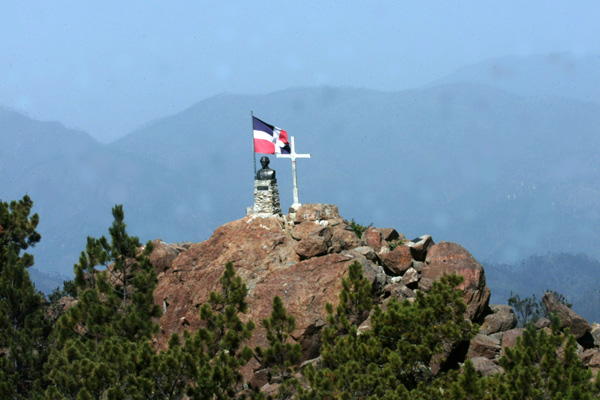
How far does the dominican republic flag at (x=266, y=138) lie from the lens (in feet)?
113

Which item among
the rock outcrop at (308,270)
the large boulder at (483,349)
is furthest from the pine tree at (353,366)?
the large boulder at (483,349)

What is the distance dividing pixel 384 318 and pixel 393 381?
6.86 feet

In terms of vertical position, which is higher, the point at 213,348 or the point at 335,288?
the point at 335,288

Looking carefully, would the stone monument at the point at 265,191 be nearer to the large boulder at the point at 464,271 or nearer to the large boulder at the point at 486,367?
the large boulder at the point at 464,271

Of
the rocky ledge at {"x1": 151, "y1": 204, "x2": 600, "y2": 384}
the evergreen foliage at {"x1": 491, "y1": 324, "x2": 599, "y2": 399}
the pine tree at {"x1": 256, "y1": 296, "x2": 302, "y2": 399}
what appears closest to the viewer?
the evergreen foliage at {"x1": 491, "y1": 324, "x2": 599, "y2": 399}

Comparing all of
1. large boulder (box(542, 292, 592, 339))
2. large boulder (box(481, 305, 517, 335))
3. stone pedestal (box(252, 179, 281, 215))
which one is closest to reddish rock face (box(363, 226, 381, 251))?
stone pedestal (box(252, 179, 281, 215))

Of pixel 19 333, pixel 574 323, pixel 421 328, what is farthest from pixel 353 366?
pixel 19 333

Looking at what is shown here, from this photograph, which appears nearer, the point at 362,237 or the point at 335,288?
the point at 335,288

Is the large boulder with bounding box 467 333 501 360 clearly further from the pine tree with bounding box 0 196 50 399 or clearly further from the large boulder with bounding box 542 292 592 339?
the pine tree with bounding box 0 196 50 399

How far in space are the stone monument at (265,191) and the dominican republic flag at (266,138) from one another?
147 centimetres

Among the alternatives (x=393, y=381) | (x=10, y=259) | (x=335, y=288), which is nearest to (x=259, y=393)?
(x=393, y=381)

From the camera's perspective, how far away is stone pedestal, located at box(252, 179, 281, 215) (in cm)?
3253

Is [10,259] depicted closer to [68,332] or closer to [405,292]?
[68,332]

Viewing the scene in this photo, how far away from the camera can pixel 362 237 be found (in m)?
33.2
